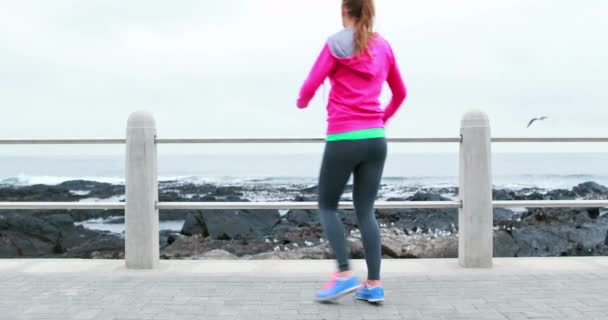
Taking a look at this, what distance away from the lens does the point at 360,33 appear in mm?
3295

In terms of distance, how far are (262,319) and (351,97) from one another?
1.41 metres

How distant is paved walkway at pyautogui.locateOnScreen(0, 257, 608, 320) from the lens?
11.1 ft

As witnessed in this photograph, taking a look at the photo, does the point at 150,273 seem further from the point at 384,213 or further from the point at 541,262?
the point at 384,213

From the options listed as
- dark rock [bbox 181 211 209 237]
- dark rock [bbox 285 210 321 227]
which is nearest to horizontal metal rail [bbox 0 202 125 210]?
dark rock [bbox 181 211 209 237]

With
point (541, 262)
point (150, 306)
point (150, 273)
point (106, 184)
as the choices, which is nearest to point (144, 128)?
point (150, 273)

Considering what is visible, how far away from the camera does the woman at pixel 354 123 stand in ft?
10.9

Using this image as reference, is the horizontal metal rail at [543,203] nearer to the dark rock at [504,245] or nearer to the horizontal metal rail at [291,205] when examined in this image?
the horizontal metal rail at [291,205]

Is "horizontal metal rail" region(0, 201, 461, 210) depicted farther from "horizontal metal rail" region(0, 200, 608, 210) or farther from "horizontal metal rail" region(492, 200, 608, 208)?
"horizontal metal rail" region(492, 200, 608, 208)

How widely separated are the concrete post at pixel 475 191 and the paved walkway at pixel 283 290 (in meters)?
0.16

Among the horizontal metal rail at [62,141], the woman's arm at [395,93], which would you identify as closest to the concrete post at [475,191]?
the woman's arm at [395,93]

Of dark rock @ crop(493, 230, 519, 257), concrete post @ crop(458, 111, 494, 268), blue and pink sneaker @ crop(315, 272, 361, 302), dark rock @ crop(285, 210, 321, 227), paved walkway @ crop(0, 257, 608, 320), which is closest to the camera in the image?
paved walkway @ crop(0, 257, 608, 320)

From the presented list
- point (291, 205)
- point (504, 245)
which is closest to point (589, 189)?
point (504, 245)

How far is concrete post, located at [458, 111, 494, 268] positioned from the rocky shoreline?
3.51 meters

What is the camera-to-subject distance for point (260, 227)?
10.0m
